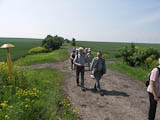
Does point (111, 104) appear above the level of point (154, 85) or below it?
below

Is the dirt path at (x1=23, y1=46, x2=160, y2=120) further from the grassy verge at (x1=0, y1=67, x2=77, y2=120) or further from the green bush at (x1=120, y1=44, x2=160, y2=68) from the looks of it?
the green bush at (x1=120, y1=44, x2=160, y2=68)

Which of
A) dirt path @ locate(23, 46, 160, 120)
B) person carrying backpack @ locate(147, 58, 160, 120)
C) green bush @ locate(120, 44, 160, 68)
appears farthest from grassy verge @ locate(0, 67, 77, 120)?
green bush @ locate(120, 44, 160, 68)

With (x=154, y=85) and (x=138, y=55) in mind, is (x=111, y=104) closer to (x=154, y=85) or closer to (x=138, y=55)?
(x=154, y=85)

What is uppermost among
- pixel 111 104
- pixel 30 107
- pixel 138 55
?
pixel 138 55

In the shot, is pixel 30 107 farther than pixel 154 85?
Yes

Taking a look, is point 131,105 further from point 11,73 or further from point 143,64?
point 143,64

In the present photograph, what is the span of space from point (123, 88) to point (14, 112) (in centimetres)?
546

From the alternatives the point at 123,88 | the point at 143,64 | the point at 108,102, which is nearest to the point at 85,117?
the point at 108,102

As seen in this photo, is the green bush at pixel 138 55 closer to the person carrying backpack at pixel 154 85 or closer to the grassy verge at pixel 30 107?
the person carrying backpack at pixel 154 85

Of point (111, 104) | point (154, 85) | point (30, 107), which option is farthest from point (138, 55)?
point (30, 107)

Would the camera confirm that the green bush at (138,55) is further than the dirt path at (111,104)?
Yes

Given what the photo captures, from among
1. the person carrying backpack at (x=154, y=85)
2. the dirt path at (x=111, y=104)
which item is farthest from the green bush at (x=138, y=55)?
the person carrying backpack at (x=154, y=85)

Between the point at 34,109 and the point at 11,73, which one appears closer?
the point at 34,109

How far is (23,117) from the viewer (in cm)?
345
